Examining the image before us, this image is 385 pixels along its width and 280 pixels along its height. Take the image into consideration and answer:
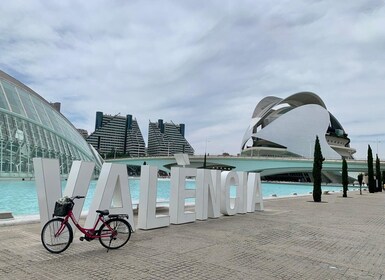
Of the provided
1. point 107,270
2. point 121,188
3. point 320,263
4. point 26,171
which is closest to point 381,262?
point 320,263

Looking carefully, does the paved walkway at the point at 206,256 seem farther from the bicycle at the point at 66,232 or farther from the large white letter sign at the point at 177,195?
the large white letter sign at the point at 177,195

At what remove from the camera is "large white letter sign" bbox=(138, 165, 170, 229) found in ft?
31.0

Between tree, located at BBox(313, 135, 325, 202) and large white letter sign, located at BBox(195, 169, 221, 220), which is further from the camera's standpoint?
tree, located at BBox(313, 135, 325, 202)

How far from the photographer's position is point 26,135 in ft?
98.5

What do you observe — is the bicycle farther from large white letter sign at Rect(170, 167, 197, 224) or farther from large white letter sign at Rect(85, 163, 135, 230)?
large white letter sign at Rect(170, 167, 197, 224)

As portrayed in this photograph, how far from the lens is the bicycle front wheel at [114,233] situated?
22.8ft

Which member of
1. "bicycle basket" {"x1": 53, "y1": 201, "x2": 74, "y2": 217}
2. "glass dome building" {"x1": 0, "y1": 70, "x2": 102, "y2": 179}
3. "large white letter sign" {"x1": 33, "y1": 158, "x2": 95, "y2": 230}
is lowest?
"bicycle basket" {"x1": 53, "y1": 201, "x2": 74, "y2": 217}

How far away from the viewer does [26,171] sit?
29.6 m

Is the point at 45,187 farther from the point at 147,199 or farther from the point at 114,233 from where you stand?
the point at 147,199

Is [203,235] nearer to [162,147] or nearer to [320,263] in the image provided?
[320,263]

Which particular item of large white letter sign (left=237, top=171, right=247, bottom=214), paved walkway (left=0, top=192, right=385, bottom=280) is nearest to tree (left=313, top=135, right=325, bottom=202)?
large white letter sign (left=237, top=171, right=247, bottom=214)

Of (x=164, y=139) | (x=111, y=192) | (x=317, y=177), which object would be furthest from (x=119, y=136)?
(x=111, y=192)

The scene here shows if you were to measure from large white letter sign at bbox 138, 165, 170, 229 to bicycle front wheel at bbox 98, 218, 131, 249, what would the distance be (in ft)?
6.39

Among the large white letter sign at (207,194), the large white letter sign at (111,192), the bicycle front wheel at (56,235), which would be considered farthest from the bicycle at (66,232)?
the large white letter sign at (207,194)
